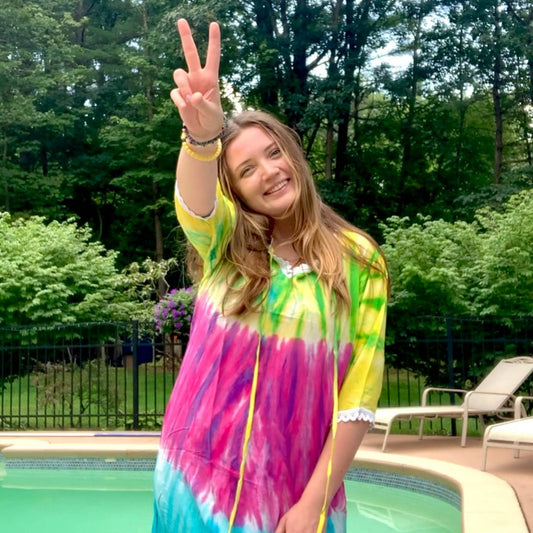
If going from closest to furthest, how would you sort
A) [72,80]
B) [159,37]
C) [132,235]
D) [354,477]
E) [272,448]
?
[272,448]
[354,477]
[159,37]
[72,80]
[132,235]

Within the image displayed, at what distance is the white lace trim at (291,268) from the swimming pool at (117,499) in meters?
4.98

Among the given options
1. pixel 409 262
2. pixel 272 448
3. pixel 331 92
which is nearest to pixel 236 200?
pixel 272 448

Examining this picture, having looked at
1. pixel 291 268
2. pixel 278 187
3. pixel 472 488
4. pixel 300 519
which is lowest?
pixel 472 488

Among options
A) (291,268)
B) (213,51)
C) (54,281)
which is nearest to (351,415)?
(291,268)

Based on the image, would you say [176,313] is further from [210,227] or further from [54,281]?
[210,227]

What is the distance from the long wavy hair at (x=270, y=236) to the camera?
1.38 metres

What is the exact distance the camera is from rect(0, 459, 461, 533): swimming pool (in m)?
6.38

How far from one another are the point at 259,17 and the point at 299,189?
76.0 feet

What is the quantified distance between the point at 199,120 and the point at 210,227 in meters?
0.20

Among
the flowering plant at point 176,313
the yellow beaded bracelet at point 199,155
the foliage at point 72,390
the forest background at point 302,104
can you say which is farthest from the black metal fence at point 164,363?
the forest background at point 302,104

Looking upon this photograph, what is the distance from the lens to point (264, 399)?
134 cm

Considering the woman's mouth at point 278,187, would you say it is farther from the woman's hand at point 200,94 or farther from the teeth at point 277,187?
the woman's hand at point 200,94

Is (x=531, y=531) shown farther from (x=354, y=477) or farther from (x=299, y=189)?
(x=299, y=189)

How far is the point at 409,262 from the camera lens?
10328 mm
